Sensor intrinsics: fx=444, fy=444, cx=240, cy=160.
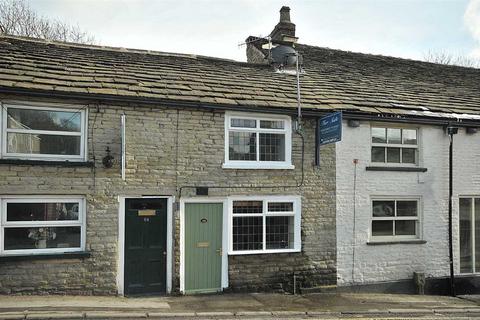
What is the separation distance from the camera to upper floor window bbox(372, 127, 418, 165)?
12023mm

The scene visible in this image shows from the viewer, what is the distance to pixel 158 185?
10.0m

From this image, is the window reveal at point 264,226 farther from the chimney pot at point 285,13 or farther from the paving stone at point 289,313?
the chimney pot at point 285,13

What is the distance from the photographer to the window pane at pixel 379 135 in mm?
12016

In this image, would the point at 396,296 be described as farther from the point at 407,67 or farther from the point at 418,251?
the point at 407,67

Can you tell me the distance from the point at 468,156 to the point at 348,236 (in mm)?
4456

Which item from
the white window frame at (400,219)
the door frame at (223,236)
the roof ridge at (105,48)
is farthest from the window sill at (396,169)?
the roof ridge at (105,48)

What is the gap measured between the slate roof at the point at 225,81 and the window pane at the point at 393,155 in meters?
1.06

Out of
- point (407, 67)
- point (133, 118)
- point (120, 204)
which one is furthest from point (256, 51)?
point (120, 204)

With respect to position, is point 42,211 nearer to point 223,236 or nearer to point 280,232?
point 223,236

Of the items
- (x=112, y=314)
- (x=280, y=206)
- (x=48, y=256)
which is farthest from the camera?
(x=280, y=206)

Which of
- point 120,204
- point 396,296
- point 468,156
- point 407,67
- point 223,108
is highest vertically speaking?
point 407,67

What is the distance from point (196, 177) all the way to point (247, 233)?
1877 millimetres

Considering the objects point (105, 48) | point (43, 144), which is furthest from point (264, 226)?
point (105, 48)

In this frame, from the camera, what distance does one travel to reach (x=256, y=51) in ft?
52.6
